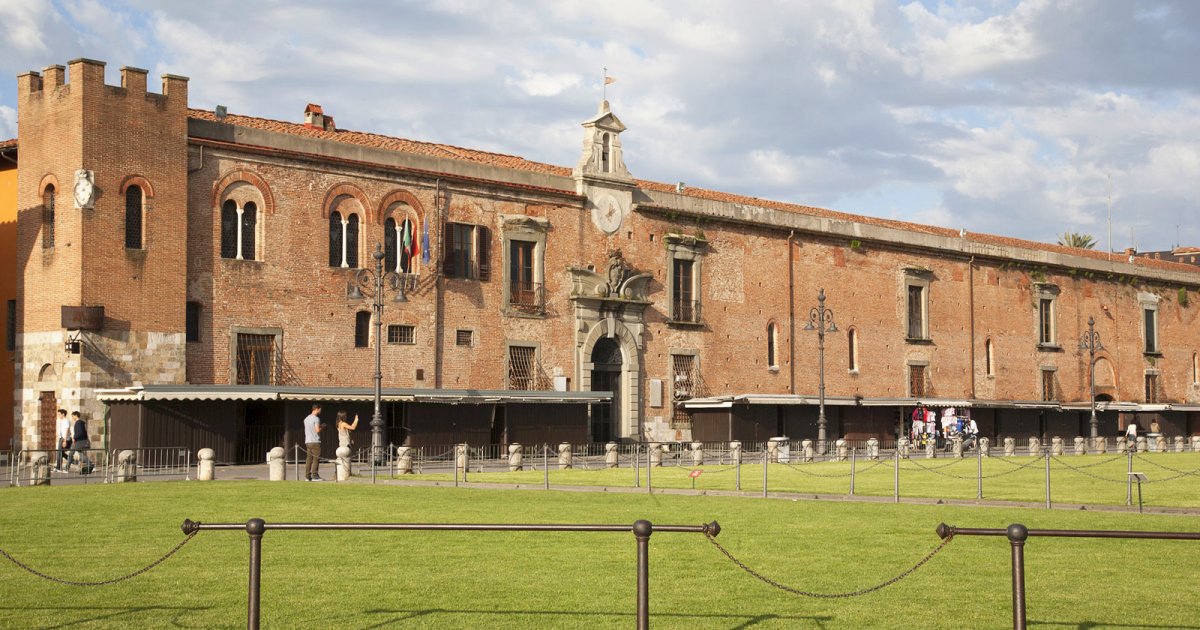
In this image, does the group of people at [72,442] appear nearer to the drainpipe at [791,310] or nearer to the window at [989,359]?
the drainpipe at [791,310]

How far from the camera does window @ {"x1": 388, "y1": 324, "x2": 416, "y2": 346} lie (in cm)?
3816

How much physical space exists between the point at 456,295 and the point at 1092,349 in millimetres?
29404

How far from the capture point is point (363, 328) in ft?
125

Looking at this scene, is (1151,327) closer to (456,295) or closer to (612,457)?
(456,295)

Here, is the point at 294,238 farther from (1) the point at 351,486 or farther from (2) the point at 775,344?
(2) the point at 775,344

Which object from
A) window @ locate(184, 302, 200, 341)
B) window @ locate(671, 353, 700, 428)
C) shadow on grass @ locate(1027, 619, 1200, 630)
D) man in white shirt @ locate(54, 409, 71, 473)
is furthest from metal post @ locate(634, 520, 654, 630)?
window @ locate(671, 353, 700, 428)

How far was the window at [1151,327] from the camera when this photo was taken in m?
64.8

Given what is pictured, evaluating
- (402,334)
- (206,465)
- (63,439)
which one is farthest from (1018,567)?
(402,334)

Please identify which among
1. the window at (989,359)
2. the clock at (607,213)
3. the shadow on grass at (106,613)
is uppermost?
the clock at (607,213)

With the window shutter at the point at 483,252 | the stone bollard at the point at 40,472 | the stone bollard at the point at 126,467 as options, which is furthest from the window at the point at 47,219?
the window shutter at the point at 483,252

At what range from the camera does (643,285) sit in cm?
4456

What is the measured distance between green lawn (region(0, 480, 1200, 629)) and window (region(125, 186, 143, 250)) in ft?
50.4

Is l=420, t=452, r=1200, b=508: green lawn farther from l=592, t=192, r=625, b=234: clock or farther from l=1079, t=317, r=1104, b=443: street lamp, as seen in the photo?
l=1079, t=317, r=1104, b=443: street lamp

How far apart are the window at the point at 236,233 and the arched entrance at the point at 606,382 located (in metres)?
12.2
